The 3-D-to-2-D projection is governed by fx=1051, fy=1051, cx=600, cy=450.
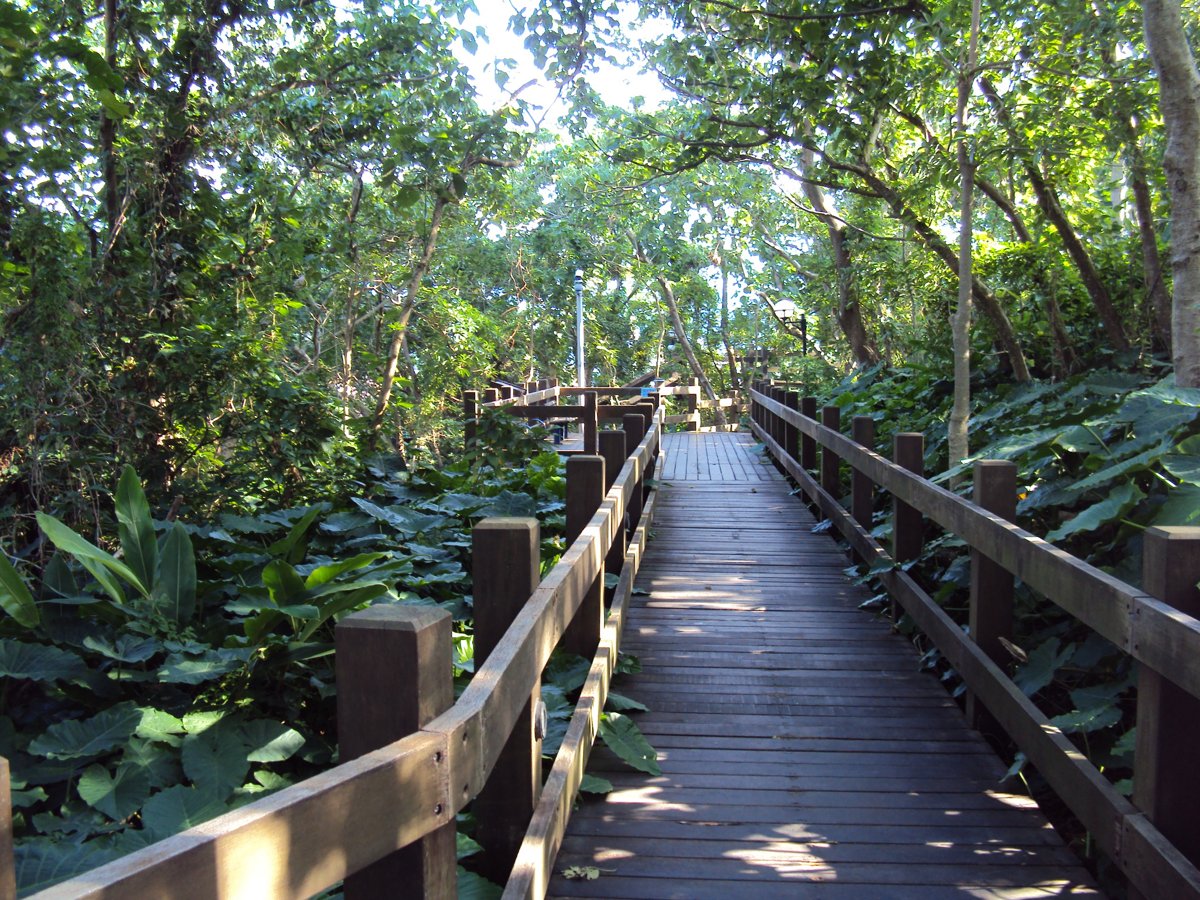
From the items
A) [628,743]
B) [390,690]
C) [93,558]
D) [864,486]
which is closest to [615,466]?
[864,486]

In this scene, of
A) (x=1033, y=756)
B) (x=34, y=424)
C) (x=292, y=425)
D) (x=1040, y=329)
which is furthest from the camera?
(x=1040, y=329)

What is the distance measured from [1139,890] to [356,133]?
7573mm

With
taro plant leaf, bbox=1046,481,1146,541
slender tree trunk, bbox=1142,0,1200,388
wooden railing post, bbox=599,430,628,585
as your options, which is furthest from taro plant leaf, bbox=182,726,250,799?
slender tree trunk, bbox=1142,0,1200,388

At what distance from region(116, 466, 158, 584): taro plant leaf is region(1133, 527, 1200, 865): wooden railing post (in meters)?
3.47

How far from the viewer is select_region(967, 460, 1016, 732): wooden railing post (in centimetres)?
362

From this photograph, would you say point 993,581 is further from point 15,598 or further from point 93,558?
point 15,598

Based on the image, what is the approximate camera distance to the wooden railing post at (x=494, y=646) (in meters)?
2.40

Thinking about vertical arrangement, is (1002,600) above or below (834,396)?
below

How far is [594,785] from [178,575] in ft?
6.10

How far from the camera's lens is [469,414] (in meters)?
10.6

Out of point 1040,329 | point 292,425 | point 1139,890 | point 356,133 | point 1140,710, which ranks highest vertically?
point 356,133

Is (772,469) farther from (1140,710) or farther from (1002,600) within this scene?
(1140,710)

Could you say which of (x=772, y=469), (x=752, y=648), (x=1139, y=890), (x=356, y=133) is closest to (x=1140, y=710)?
(x=1139, y=890)

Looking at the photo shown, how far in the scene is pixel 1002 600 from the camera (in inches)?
146
